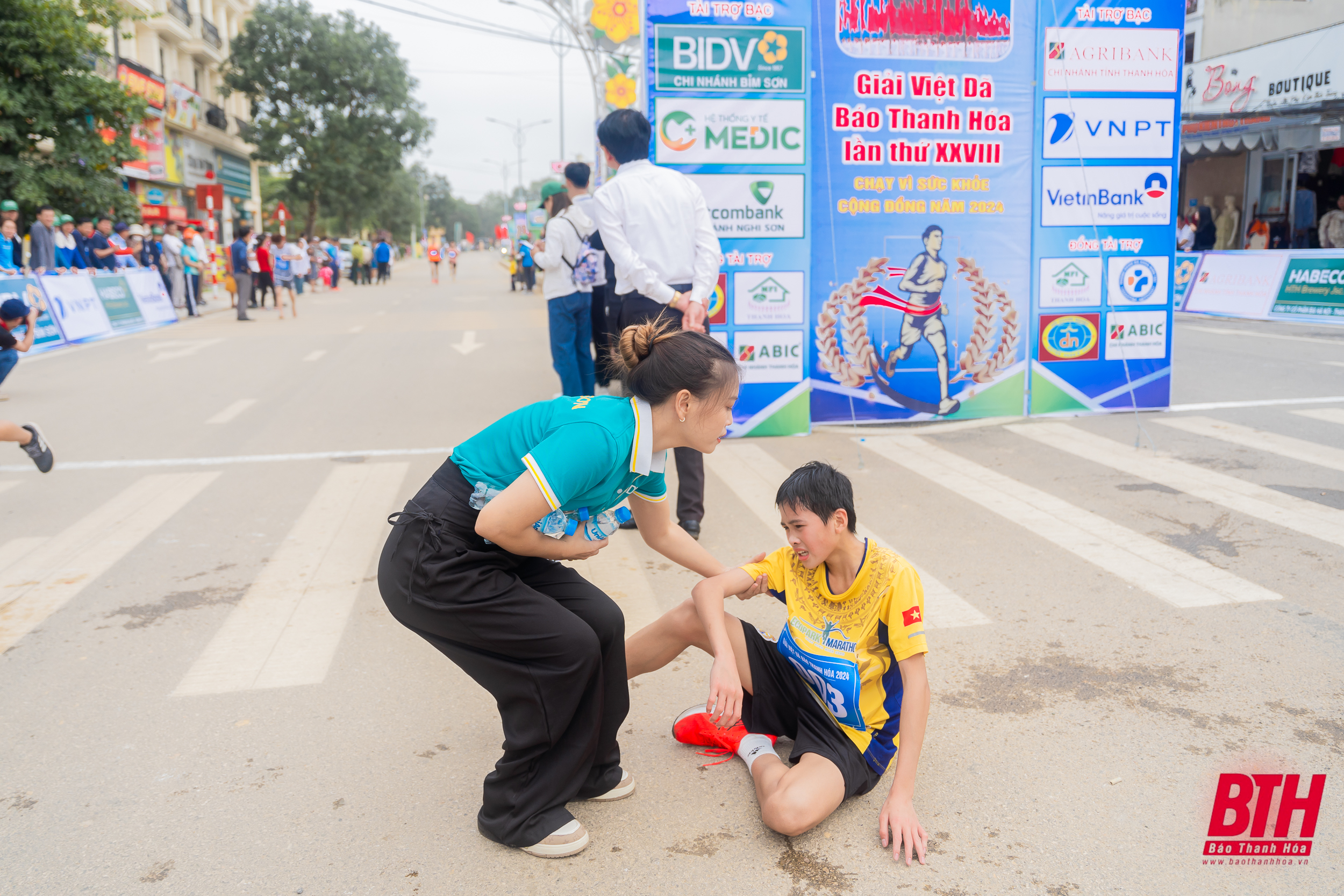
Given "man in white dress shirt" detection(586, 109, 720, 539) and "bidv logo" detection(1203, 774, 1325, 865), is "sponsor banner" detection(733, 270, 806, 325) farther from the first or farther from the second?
"bidv logo" detection(1203, 774, 1325, 865)

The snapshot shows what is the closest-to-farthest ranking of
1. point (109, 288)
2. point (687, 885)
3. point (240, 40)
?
point (687, 885) → point (109, 288) → point (240, 40)

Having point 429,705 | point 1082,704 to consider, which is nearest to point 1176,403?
point 1082,704

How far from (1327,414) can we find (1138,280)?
6.23 ft

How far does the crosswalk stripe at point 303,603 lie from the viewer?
390cm

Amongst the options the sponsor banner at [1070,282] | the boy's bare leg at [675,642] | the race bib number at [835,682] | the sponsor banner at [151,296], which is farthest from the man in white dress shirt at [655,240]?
the sponsor banner at [151,296]

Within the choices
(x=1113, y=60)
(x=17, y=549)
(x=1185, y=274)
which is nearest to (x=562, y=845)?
(x=17, y=549)

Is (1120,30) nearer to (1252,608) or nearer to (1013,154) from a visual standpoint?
(1013,154)

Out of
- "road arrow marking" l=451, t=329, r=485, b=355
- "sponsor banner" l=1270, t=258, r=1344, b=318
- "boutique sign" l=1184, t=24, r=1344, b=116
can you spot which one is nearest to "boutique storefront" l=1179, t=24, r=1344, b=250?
"boutique sign" l=1184, t=24, r=1344, b=116

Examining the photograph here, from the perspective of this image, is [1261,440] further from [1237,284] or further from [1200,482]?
[1237,284]

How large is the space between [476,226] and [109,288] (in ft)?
543

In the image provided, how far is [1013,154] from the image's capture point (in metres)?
8.19

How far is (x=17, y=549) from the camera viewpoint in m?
5.46

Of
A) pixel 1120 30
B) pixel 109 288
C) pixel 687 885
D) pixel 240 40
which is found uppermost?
pixel 240 40

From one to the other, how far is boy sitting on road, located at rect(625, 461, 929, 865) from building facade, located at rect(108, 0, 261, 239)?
95.1 feet
